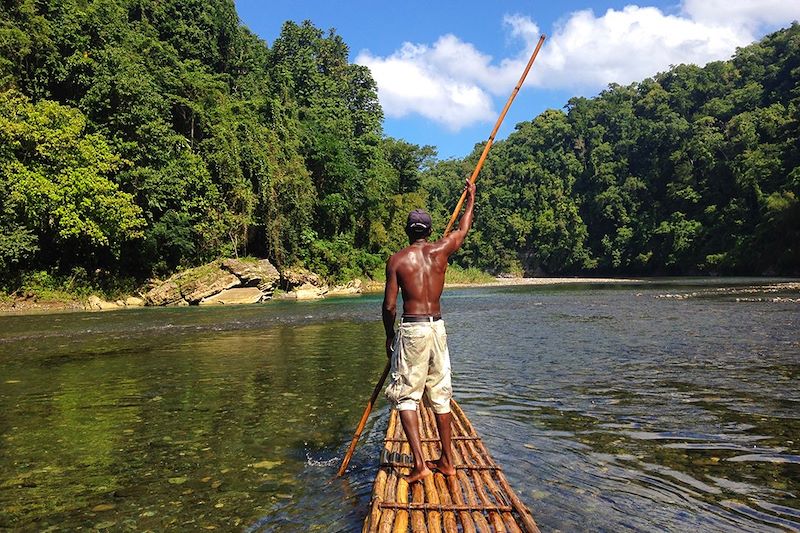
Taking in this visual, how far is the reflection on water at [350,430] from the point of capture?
4.91 m

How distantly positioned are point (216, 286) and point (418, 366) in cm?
3304

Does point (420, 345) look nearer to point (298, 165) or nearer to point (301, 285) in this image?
point (301, 285)

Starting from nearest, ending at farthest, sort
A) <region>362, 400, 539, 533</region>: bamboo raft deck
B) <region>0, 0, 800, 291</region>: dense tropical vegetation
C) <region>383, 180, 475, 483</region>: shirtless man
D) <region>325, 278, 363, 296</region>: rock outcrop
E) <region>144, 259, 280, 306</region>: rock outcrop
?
<region>362, 400, 539, 533</region>: bamboo raft deck
<region>383, 180, 475, 483</region>: shirtless man
<region>0, 0, 800, 291</region>: dense tropical vegetation
<region>144, 259, 280, 306</region>: rock outcrop
<region>325, 278, 363, 296</region>: rock outcrop

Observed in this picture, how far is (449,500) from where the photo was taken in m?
4.36

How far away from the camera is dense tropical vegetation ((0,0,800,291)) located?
31.5m

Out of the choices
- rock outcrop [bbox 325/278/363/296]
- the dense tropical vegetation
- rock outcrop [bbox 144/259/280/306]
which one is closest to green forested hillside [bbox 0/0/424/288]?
the dense tropical vegetation

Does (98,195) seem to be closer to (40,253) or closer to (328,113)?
(40,253)

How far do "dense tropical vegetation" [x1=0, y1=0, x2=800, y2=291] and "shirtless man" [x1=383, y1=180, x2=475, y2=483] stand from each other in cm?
2991

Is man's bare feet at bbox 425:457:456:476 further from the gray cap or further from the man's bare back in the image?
the gray cap

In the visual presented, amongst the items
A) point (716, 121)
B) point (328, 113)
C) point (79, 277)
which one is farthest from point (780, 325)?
point (716, 121)

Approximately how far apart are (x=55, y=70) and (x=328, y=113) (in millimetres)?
32130

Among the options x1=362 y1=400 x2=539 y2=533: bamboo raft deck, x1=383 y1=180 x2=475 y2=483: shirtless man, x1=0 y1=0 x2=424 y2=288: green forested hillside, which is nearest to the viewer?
x1=362 y1=400 x2=539 y2=533: bamboo raft deck

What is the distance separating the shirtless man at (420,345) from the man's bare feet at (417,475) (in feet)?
0.19

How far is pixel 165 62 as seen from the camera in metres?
42.7
